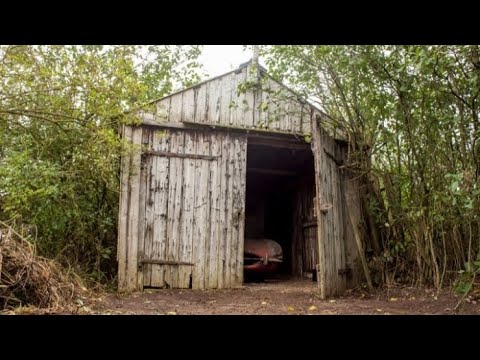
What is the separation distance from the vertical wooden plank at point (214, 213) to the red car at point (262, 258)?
212 centimetres

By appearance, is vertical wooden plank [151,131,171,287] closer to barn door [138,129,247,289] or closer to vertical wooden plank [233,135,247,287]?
barn door [138,129,247,289]

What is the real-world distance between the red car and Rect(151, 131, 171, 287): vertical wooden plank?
2733 mm

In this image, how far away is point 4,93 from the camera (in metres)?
5.39

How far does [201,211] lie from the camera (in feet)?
24.8

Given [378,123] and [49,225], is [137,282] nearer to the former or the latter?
[49,225]

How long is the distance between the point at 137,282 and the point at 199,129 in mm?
2730

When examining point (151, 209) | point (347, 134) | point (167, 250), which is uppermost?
point (347, 134)

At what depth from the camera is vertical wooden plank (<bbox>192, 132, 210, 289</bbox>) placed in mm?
7414

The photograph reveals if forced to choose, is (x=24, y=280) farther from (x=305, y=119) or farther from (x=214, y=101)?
(x=305, y=119)

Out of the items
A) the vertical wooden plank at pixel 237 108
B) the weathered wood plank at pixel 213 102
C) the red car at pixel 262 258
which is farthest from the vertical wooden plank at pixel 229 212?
the red car at pixel 262 258

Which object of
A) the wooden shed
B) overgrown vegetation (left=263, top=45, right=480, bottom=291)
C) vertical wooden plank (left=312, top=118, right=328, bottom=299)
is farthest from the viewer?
the wooden shed

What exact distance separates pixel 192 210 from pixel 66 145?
2.25 m

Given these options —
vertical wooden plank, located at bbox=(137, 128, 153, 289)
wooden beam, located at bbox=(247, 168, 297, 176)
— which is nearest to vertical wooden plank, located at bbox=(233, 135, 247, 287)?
vertical wooden plank, located at bbox=(137, 128, 153, 289)
